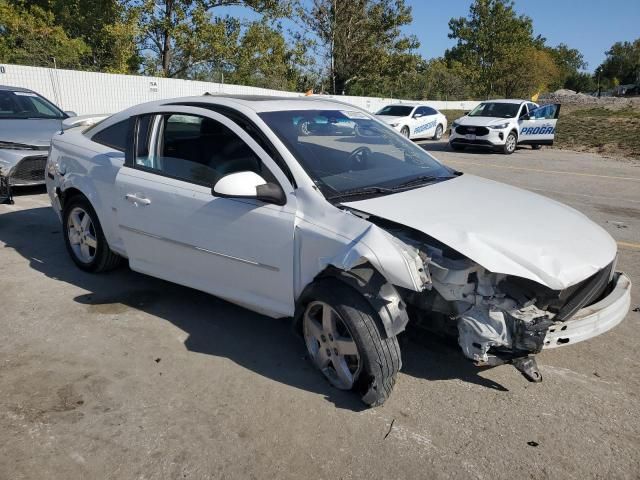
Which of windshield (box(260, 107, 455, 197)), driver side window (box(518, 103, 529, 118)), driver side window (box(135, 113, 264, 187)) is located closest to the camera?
windshield (box(260, 107, 455, 197))

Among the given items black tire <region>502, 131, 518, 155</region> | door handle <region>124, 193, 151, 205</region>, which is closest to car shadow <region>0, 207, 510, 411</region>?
door handle <region>124, 193, 151, 205</region>

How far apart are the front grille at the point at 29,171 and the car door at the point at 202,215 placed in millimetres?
4117

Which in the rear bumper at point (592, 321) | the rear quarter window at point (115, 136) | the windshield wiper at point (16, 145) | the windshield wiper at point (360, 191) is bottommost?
the rear bumper at point (592, 321)

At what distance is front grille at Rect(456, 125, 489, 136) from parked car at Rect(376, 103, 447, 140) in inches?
98.9

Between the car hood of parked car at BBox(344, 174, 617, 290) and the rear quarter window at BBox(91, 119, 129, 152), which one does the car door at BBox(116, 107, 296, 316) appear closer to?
the rear quarter window at BBox(91, 119, 129, 152)

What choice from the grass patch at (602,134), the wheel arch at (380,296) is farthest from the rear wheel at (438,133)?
the wheel arch at (380,296)

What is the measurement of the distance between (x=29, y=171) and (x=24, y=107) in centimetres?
188

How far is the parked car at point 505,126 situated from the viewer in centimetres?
1639

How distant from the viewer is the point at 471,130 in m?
16.5

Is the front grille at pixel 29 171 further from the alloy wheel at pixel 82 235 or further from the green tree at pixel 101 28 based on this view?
the green tree at pixel 101 28

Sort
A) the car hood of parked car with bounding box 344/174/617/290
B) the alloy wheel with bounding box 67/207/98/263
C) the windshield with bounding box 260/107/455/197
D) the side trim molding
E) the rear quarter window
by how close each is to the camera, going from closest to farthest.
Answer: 1. the car hood of parked car with bounding box 344/174/617/290
2. the side trim molding
3. the windshield with bounding box 260/107/455/197
4. the rear quarter window
5. the alloy wheel with bounding box 67/207/98/263

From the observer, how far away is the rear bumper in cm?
271

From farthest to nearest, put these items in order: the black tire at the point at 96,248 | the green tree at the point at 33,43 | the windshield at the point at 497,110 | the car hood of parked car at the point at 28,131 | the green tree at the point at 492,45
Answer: the green tree at the point at 492,45 < the green tree at the point at 33,43 < the windshield at the point at 497,110 < the car hood of parked car at the point at 28,131 < the black tire at the point at 96,248

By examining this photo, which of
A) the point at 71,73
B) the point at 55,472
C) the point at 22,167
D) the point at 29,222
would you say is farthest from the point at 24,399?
the point at 71,73
